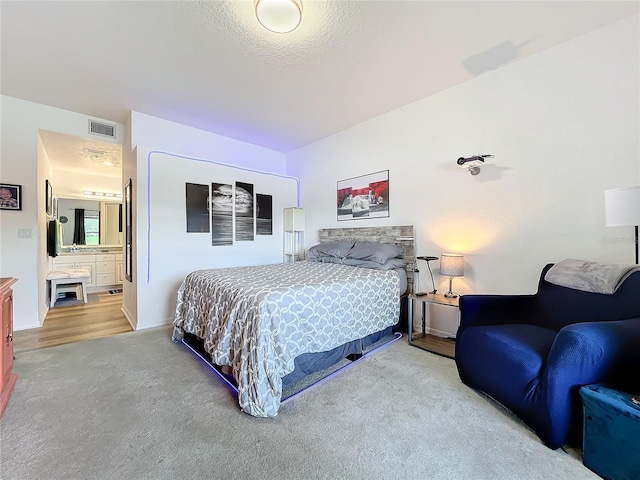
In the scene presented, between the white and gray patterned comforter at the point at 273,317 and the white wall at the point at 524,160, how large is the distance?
101 centimetres

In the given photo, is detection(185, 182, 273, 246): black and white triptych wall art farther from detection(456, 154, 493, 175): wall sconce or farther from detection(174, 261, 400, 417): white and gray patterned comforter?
detection(456, 154, 493, 175): wall sconce

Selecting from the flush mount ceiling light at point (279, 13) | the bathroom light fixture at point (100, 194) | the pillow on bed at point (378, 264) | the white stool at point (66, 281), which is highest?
the flush mount ceiling light at point (279, 13)

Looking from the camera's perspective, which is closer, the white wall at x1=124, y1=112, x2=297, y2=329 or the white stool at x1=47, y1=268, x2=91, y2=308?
the white wall at x1=124, y1=112, x2=297, y2=329

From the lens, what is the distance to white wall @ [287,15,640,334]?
2.08 m

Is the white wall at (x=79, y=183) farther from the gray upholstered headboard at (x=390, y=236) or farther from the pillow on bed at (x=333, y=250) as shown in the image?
the gray upholstered headboard at (x=390, y=236)

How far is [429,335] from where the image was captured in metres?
3.07

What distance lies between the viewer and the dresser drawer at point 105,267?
223 inches

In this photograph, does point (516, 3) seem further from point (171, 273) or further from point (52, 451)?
point (171, 273)

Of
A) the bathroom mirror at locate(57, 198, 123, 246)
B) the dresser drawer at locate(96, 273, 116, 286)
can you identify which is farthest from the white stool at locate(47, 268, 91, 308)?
the bathroom mirror at locate(57, 198, 123, 246)

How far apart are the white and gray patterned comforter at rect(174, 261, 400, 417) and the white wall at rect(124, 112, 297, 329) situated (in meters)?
0.81

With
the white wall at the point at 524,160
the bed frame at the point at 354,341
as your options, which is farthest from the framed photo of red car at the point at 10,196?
the white wall at the point at 524,160

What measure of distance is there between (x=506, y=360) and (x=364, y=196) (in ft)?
8.89

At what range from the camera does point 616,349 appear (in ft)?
4.33

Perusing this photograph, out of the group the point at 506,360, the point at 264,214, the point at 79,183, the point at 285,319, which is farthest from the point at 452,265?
the point at 79,183
